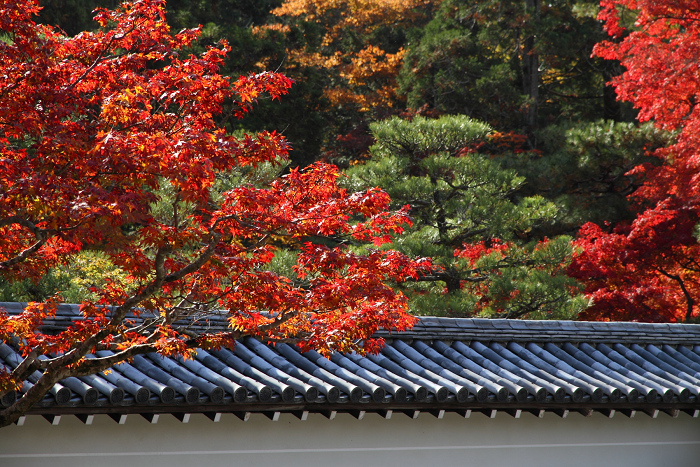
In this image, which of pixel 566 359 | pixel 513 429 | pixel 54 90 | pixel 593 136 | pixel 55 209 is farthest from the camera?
pixel 593 136

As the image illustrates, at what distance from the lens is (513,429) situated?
7.42 m

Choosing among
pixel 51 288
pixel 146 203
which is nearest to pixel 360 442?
pixel 146 203

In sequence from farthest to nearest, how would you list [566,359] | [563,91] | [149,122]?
[563,91], [566,359], [149,122]

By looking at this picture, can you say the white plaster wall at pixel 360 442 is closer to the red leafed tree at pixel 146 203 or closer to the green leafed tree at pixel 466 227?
the red leafed tree at pixel 146 203

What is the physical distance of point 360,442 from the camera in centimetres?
671

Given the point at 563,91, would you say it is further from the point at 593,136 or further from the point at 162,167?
the point at 162,167

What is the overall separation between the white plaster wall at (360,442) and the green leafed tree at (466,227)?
459cm

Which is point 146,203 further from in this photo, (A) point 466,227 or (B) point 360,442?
(A) point 466,227

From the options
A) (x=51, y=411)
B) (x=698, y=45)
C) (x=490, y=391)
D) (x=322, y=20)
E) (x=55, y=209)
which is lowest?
(x=490, y=391)

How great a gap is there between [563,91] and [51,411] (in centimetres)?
2342

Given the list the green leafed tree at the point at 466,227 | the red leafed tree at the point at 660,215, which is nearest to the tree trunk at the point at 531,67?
the red leafed tree at the point at 660,215

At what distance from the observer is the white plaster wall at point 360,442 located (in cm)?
561

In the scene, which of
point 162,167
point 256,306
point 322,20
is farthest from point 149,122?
point 322,20

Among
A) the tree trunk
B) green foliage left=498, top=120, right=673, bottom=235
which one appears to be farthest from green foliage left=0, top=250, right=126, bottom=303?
the tree trunk
